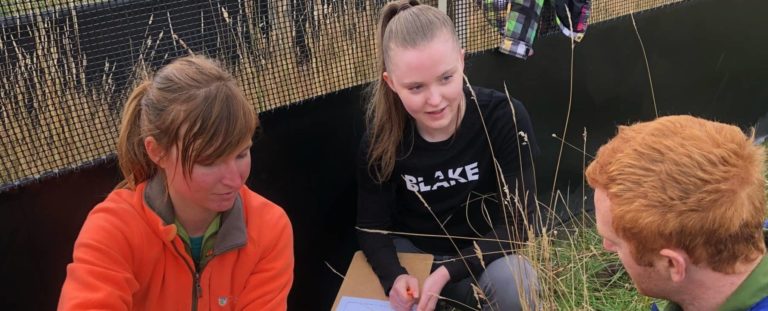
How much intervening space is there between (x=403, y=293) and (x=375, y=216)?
345 millimetres

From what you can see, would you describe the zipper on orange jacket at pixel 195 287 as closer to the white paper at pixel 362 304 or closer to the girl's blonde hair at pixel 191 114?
the girl's blonde hair at pixel 191 114

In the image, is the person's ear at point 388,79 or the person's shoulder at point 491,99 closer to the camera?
the person's ear at point 388,79

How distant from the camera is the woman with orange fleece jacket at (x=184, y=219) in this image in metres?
1.48

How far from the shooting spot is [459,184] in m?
2.20

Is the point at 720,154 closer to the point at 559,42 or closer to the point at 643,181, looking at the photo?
the point at 643,181

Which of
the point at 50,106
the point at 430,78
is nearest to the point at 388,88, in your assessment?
the point at 430,78

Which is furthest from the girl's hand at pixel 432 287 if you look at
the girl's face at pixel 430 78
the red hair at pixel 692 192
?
the red hair at pixel 692 192

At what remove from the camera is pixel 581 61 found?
3182 mm

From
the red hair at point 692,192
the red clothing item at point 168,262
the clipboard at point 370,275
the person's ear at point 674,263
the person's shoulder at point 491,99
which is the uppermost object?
the red hair at point 692,192

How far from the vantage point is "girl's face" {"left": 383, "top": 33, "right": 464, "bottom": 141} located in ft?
6.26

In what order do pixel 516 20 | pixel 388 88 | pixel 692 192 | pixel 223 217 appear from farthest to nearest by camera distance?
pixel 516 20 < pixel 388 88 < pixel 223 217 < pixel 692 192

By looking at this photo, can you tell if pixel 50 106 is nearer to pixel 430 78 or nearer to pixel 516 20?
pixel 430 78

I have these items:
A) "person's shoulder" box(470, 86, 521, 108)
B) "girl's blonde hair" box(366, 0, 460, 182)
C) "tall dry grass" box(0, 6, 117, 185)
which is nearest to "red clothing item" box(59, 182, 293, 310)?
"tall dry grass" box(0, 6, 117, 185)

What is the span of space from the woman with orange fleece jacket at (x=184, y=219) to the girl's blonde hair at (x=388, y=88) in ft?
1.62
